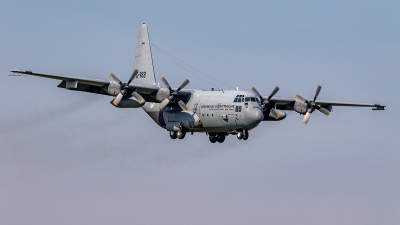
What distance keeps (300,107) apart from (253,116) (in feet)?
21.4

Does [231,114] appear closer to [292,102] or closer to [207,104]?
[207,104]

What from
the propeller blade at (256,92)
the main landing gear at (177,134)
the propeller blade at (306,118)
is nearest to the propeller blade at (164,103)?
the main landing gear at (177,134)

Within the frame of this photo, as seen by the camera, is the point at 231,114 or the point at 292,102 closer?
the point at 231,114

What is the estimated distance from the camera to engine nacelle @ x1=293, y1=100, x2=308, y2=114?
50.1 meters

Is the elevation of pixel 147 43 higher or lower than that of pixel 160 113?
higher

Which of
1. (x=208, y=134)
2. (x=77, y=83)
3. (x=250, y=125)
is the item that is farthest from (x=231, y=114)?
(x=77, y=83)

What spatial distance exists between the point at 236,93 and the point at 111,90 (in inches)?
293

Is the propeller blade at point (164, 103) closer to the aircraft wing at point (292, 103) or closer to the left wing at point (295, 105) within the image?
the left wing at point (295, 105)

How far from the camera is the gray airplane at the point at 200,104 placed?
45.3 metres

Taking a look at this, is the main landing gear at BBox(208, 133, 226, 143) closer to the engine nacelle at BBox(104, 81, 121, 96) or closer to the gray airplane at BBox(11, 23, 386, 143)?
the gray airplane at BBox(11, 23, 386, 143)

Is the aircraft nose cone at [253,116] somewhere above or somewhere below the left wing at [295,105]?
below

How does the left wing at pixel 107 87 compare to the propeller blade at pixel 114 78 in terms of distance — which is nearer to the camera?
the left wing at pixel 107 87

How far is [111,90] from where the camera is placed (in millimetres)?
45688

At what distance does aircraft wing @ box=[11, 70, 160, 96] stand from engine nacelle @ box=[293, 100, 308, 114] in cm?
934
